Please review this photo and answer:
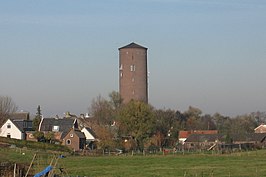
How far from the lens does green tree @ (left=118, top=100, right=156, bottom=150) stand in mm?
88062

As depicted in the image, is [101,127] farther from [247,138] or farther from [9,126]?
[247,138]

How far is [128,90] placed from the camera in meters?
118

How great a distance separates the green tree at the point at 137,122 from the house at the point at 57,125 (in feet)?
29.0

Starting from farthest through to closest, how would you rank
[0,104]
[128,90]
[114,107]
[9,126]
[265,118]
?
[265,118] → [128,90] → [114,107] → [0,104] → [9,126]

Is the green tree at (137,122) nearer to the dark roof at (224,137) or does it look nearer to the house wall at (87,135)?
the house wall at (87,135)

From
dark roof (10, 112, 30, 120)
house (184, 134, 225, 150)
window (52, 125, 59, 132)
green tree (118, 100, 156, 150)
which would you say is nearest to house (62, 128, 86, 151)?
green tree (118, 100, 156, 150)

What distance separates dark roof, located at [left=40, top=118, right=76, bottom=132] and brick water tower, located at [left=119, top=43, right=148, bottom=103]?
22.6 m

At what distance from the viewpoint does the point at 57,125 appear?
94.6 meters

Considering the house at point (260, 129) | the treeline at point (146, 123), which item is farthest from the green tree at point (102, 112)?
the house at point (260, 129)

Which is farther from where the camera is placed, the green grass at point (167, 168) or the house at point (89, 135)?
the house at point (89, 135)

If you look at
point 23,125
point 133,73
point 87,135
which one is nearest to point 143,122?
point 87,135

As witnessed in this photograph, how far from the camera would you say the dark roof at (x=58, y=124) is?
307 feet

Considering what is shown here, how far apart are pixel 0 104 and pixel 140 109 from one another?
23776mm

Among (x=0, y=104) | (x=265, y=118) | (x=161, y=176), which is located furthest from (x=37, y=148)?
(x=265, y=118)
